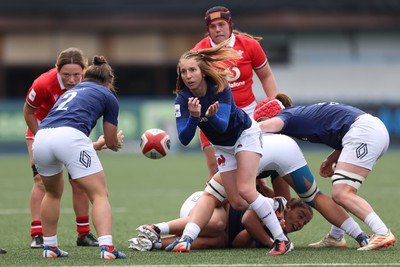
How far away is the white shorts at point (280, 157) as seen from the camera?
8.45 metres

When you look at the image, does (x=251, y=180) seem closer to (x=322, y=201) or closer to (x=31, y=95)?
(x=322, y=201)

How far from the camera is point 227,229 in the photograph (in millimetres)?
8828

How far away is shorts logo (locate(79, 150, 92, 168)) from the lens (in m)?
7.76

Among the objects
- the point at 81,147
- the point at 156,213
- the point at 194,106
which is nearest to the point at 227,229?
Answer: the point at 194,106

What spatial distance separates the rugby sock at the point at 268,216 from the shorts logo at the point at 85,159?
4.66 feet

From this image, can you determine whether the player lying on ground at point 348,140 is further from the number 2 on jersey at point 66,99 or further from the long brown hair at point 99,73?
the number 2 on jersey at point 66,99

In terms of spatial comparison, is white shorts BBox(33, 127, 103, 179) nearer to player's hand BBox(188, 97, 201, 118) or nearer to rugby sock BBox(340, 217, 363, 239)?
player's hand BBox(188, 97, 201, 118)

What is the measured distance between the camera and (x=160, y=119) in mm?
24328

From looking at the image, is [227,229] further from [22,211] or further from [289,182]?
[22,211]

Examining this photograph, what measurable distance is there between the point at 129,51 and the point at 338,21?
6.99 metres

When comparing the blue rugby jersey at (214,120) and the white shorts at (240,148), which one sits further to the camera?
the white shorts at (240,148)

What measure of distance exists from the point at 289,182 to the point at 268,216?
594 mm

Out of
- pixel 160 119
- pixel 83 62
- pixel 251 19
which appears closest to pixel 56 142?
pixel 83 62

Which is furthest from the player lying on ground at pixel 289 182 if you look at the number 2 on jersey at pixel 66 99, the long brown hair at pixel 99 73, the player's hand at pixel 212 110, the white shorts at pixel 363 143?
the number 2 on jersey at pixel 66 99
